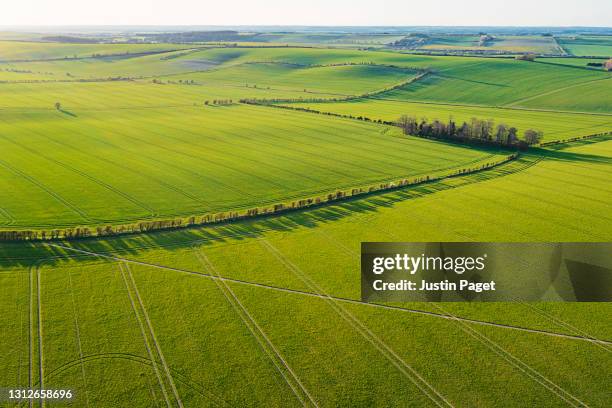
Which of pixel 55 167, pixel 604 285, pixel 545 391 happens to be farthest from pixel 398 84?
pixel 545 391

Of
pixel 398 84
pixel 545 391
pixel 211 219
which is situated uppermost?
pixel 398 84

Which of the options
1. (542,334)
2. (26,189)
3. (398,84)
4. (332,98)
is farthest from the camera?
(398,84)

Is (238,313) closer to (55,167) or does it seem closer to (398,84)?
(55,167)

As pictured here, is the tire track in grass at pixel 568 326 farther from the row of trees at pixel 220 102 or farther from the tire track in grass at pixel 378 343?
the row of trees at pixel 220 102

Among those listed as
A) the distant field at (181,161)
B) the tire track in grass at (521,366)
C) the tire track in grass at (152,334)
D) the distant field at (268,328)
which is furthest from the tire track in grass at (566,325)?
the distant field at (181,161)

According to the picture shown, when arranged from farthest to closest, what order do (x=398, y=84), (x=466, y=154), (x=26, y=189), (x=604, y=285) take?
(x=398, y=84) < (x=466, y=154) < (x=26, y=189) < (x=604, y=285)

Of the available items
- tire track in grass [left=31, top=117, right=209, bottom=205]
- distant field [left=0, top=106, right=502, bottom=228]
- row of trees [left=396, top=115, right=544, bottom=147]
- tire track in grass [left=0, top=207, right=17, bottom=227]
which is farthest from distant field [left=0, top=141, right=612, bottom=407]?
row of trees [left=396, top=115, right=544, bottom=147]

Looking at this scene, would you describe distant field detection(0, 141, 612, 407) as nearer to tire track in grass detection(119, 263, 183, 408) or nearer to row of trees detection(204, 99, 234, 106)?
tire track in grass detection(119, 263, 183, 408)
